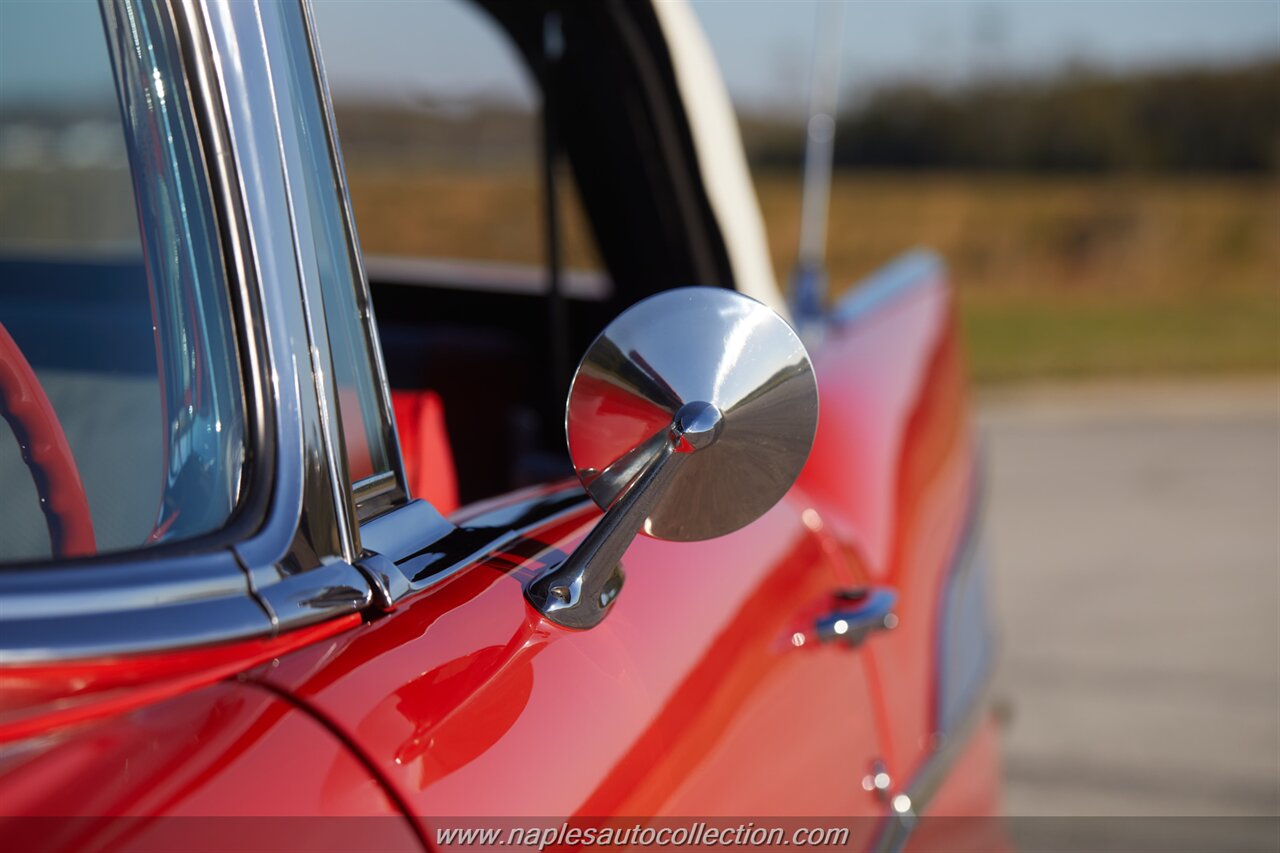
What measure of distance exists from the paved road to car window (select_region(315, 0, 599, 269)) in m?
1.35

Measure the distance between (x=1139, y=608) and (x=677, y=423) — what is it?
4.79m

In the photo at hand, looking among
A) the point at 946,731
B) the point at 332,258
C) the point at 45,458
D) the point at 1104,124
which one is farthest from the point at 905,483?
the point at 1104,124

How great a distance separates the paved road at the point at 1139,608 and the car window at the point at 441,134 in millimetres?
1350

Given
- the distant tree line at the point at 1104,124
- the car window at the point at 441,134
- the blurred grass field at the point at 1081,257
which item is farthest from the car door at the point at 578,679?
the distant tree line at the point at 1104,124

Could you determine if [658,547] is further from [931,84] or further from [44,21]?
[931,84]

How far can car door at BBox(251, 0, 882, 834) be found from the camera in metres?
0.92

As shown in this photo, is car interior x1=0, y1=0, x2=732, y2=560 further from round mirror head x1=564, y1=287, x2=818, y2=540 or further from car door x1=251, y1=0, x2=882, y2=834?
round mirror head x1=564, y1=287, x2=818, y2=540

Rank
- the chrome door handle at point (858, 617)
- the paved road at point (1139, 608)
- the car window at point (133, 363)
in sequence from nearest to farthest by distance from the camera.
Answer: the car window at point (133, 363) → the chrome door handle at point (858, 617) → the paved road at point (1139, 608)

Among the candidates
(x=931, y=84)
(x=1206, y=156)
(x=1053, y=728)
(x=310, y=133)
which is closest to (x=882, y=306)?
(x=310, y=133)

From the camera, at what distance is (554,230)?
2.07m

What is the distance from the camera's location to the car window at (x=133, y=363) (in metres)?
0.98

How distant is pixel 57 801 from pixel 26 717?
0.08m

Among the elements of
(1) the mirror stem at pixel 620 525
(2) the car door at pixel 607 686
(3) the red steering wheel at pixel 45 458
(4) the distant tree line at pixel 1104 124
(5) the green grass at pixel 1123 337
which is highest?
(3) the red steering wheel at pixel 45 458

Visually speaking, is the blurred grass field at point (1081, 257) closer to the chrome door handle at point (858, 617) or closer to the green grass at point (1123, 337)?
the green grass at point (1123, 337)
